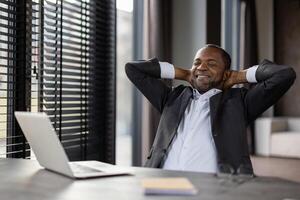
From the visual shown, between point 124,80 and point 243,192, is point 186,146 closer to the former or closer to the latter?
point 243,192

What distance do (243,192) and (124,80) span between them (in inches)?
86.8

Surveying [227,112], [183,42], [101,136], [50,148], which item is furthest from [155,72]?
[183,42]

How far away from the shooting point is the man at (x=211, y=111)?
190cm

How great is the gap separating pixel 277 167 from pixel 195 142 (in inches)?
127

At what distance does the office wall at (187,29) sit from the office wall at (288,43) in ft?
9.97

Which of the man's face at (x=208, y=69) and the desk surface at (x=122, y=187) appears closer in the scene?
the desk surface at (x=122, y=187)

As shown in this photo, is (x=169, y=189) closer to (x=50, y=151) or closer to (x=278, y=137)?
(x=50, y=151)

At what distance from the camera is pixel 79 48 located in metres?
2.65

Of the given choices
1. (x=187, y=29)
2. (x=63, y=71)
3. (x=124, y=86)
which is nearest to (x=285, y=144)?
(x=187, y=29)

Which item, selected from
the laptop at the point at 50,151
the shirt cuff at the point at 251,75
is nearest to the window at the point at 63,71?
the laptop at the point at 50,151

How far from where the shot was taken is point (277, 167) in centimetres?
484

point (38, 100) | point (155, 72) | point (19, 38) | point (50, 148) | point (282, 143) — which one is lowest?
point (282, 143)

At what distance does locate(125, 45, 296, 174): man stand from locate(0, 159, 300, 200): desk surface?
0.58 m

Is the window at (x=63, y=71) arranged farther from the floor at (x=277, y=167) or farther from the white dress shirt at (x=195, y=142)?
the floor at (x=277, y=167)
